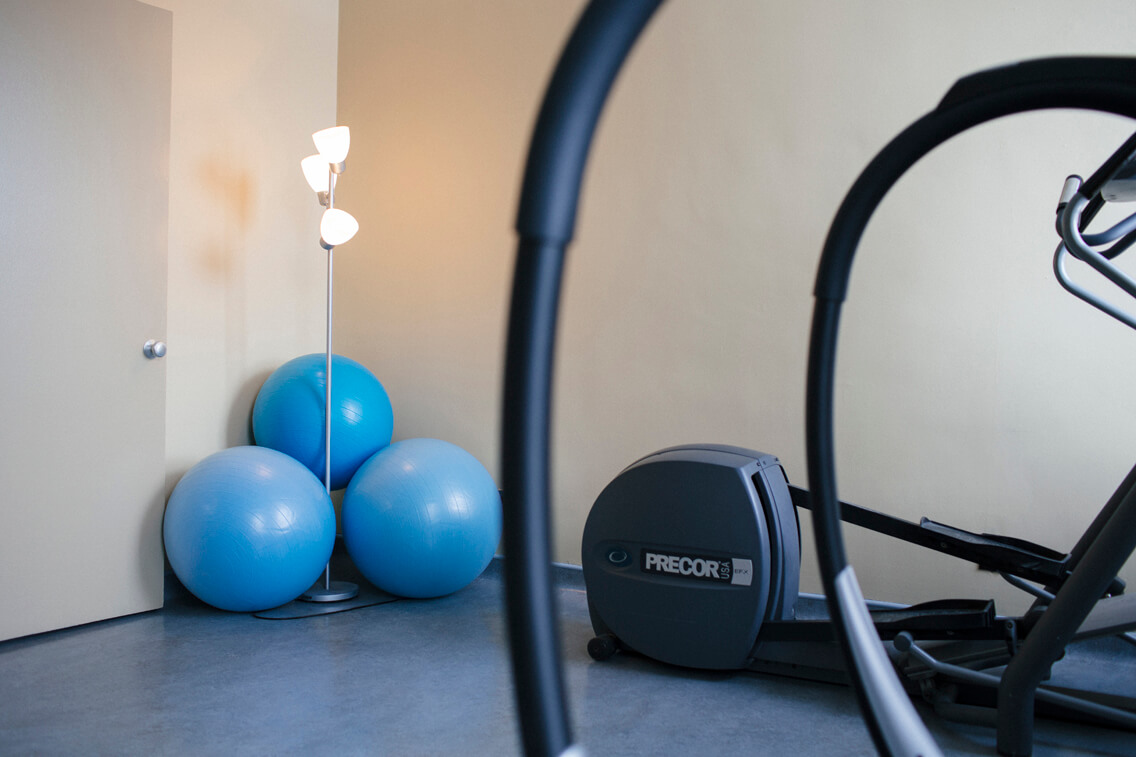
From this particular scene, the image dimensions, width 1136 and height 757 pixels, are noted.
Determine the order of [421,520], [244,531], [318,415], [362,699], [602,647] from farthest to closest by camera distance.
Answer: [318,415]
[421,520]
[244,531]
[602,647]
[362,699]

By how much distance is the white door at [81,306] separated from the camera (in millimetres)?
2369

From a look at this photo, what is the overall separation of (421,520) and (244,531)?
55cm

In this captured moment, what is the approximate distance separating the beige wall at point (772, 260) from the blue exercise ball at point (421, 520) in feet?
1.41

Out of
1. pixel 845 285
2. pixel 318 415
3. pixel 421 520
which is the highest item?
pixel 845 285

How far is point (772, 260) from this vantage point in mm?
2791

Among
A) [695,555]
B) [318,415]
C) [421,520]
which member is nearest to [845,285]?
[695,555]

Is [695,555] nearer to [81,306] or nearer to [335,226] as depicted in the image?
[335,226]

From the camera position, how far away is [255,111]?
10.7 feet

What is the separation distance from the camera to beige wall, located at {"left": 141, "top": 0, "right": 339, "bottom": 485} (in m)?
2.97

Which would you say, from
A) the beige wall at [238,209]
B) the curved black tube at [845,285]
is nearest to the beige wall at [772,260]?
the beige wall at [238,209]

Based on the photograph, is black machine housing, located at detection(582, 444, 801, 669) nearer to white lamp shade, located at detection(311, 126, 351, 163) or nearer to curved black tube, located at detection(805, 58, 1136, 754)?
curved black tube, located at detection(805, 58, 1136, 754)

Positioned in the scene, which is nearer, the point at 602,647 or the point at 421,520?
the point at 602,647

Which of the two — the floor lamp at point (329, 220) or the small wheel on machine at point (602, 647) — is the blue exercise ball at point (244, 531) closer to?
the floor lamp at point (329, 220)

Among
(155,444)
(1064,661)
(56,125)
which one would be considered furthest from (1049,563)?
(56,125)
